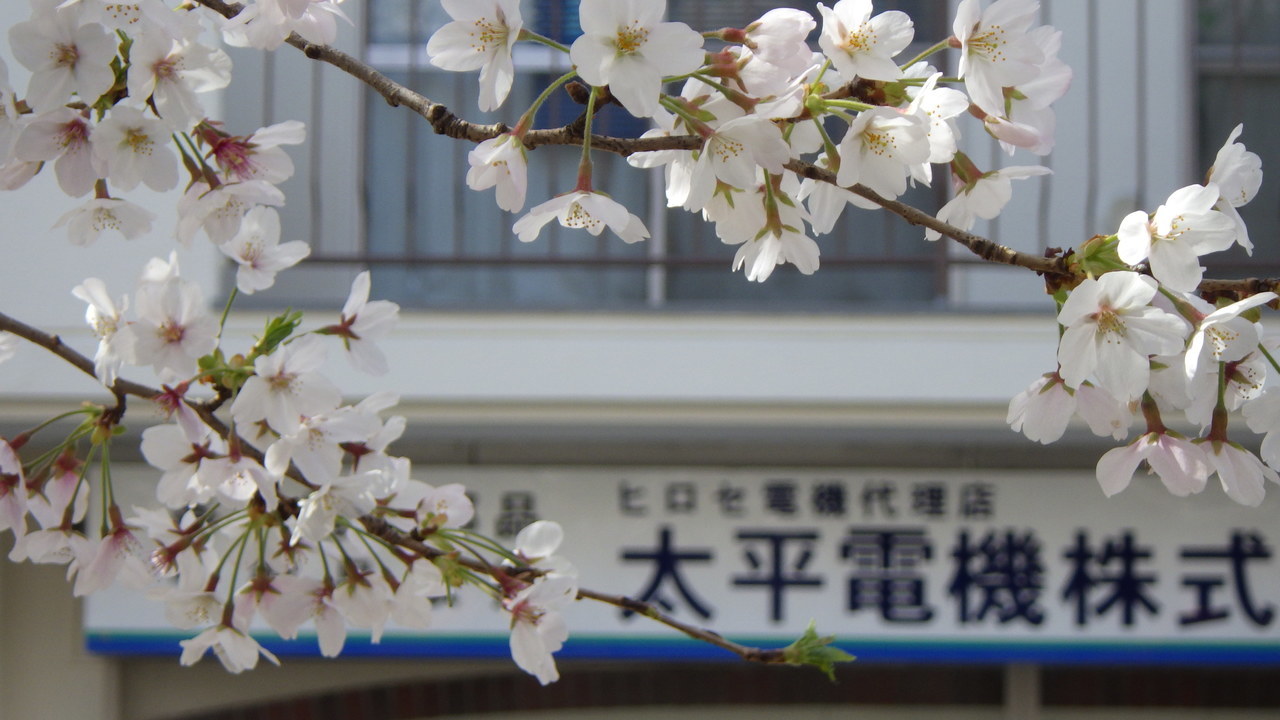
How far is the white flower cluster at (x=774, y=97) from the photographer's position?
89cm

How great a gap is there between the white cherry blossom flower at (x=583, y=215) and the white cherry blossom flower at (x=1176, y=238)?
1.17ft

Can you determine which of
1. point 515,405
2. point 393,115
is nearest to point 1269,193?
point 515,405

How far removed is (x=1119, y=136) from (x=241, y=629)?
311 cm

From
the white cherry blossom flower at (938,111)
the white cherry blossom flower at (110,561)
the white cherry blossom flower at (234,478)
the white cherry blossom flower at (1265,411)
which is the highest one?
the white cherry blossom flower at (938,111)

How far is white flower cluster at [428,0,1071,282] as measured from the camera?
2.91 feet

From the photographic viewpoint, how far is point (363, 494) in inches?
46.6

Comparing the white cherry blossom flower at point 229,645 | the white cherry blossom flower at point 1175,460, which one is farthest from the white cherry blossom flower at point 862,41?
the white cherry blossom flower at point 229,645

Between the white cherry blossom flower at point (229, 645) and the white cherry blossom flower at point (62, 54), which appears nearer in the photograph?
the white cherry blossom flower at point (62, 54)

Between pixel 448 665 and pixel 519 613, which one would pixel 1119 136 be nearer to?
pixel 448 665

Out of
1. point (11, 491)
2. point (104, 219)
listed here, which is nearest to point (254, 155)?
point (104, 219)

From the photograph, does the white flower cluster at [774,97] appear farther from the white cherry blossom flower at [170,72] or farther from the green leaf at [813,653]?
the green leaf at [813,653]

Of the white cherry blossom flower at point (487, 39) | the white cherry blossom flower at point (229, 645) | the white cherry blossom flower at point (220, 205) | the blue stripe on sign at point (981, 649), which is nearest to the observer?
the white cherry blossom flower at point (487, 39)

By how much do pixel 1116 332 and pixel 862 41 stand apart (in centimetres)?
27

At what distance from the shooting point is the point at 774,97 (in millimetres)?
950
